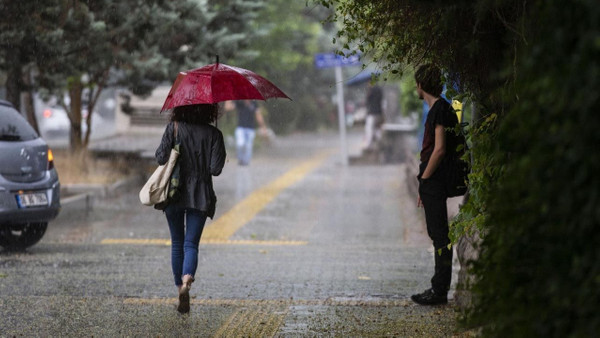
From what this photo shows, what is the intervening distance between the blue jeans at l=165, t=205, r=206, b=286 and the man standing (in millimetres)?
1620

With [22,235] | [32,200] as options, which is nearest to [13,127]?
[32,200]

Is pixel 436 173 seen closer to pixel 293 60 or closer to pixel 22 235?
pixel 22 235

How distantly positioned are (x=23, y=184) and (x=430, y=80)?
190 inches

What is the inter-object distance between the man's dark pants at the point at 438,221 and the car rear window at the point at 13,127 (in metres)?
4.90

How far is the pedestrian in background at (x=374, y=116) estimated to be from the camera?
24453 millimetres

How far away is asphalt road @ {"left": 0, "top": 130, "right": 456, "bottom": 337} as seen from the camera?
625 centimetres

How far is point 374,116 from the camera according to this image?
80.2ft

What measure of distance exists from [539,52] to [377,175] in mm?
18303

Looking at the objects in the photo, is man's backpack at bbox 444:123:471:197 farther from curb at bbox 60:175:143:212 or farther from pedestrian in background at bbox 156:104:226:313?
curb at bbox 60:175:143:212

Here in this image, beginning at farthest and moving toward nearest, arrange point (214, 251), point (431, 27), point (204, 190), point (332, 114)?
point (332, 114) → point (214, 251) → point (204, 190) → point (431, 27)

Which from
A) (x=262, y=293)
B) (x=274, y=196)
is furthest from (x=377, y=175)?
(x=262, y=293)

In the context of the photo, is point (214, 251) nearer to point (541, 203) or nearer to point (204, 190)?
point (204, 190)

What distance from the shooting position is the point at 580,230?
2.75m

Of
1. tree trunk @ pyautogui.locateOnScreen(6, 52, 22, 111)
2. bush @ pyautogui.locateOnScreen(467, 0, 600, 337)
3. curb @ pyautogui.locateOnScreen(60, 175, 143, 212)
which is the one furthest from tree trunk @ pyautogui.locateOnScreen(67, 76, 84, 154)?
bush @ pyautogui.locateOnScreen(467, 0, 600, 337)
